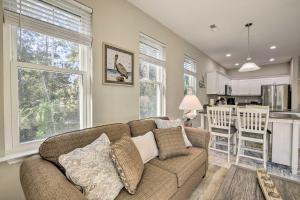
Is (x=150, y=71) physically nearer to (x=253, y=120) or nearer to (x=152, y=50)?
(x=152, y=50)

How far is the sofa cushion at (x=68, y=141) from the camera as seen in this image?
4.19 ft

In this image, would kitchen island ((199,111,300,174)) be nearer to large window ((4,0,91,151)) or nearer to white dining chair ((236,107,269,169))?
white dining chair ((236,107,269,169))

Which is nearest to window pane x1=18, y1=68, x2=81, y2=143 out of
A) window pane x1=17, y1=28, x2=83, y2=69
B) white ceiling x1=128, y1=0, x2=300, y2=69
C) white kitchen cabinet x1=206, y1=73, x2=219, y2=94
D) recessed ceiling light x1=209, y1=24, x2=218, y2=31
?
window pane x1=17, y1=28, x2=83, y2=69

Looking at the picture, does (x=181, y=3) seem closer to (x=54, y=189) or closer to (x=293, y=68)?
(x=54, y=189)

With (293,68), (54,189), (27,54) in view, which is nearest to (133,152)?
(54,189)

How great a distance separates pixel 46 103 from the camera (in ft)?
5.56

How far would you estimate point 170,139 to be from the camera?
199cm

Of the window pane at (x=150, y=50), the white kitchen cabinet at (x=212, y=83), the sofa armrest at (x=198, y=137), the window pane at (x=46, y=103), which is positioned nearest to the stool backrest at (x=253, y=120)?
the sofa armrest at (x=198, y=137)

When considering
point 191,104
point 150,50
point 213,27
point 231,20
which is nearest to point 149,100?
point 191,104

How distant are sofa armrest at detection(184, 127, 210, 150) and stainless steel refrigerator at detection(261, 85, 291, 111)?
5073 mm

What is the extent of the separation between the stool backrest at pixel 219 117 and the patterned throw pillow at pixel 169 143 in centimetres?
135

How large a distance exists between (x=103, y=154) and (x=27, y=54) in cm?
124

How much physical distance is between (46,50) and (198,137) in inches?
87.3

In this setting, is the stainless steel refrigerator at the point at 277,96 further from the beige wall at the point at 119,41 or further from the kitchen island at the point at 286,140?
the beige wall at the point at 119,41
